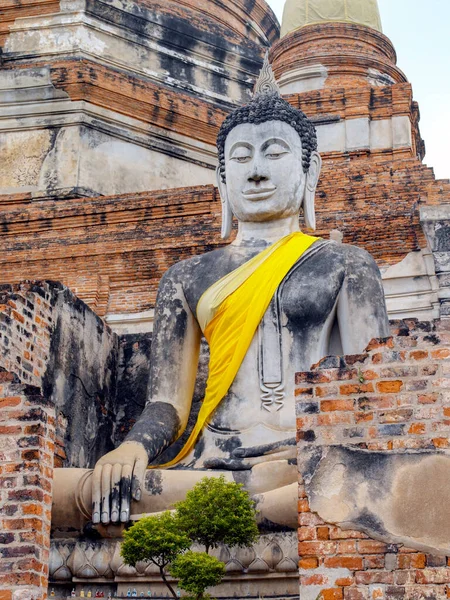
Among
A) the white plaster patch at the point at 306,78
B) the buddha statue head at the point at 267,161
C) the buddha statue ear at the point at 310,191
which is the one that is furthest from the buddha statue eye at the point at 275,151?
the white plaster patch at the point at 306,78

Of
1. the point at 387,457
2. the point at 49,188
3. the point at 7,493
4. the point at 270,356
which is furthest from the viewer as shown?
the point at 49,188

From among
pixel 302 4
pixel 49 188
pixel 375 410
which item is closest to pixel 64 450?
pixel 375 410

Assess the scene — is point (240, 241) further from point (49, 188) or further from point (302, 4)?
point (302, 4)

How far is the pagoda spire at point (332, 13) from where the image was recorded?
1705 centimetres

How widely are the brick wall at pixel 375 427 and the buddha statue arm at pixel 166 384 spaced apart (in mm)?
2318

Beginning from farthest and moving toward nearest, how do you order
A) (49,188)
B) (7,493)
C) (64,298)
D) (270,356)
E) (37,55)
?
(37,55), (49,188), (64,298), (270,356), (7,493)

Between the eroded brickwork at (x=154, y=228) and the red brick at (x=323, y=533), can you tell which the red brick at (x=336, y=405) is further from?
the eroded brickwork at (x=154, y=228)

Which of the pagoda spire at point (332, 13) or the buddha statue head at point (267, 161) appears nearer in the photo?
the buddha statue head at point (267, 161)

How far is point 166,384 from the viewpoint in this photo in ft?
26.9

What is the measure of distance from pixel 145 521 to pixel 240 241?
3465 millimetres

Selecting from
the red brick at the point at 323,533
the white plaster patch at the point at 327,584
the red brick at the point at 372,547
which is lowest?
A: the white plaster patch at the point at 327,584

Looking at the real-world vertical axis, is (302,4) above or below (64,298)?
above

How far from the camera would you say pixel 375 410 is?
16.4 ft

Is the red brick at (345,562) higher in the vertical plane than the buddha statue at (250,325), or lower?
lower
